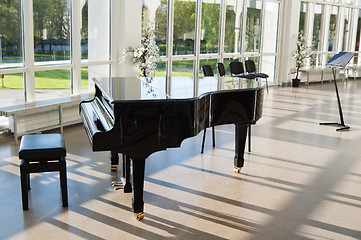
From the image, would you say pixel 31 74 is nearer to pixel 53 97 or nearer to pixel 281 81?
pixel 53 97

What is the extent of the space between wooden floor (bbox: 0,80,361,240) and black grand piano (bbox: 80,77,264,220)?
344 millimetres

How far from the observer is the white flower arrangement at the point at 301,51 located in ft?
43.8

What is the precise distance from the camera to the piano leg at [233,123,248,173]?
4664 mm

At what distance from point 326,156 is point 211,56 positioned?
18.4 feet

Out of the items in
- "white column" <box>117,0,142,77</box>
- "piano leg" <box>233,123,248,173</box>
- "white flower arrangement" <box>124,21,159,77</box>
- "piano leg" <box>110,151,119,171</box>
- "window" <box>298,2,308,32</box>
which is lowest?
"piano leg" <box>110,151,119,171</box>

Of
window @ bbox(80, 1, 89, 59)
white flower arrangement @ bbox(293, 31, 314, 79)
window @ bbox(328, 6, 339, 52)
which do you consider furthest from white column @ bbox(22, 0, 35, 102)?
window @ bbox(328, 6, 339, 52)

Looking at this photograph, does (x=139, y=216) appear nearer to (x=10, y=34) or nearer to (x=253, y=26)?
(x=10, y=34)

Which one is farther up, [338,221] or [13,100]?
[13,100]

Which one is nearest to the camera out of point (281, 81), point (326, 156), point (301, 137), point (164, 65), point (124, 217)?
point (124, 217)

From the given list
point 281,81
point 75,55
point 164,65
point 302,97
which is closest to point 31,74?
point 75,55

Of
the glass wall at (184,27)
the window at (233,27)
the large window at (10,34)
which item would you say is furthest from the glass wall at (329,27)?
the large window at (10,34)

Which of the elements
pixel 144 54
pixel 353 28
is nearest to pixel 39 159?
pixel 144 54

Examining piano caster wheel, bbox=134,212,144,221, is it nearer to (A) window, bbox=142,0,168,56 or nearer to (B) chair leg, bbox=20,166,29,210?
(B) chair leg, bbox=20,166,29,210

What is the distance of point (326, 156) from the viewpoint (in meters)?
5.76
